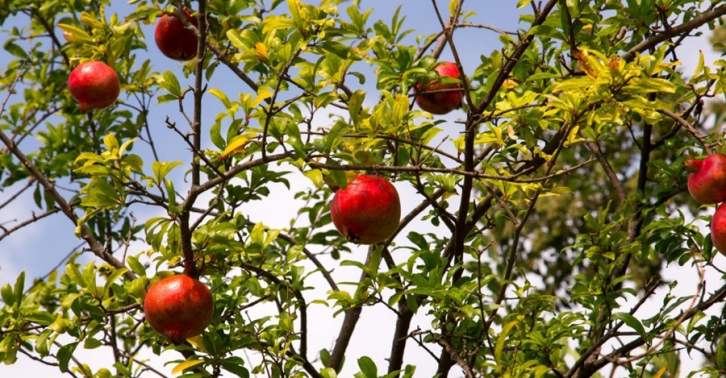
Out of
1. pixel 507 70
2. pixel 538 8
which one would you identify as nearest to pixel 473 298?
pixel 507 70

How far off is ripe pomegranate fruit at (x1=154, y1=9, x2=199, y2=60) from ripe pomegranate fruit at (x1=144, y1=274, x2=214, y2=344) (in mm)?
1591

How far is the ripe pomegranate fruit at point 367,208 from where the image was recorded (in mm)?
2271

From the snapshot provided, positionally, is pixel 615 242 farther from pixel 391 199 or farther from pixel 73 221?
pixel 73 221

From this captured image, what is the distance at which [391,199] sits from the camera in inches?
91.2

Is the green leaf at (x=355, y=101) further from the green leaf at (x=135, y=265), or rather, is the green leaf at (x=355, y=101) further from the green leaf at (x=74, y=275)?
the green leaf at (x=74, y=275)

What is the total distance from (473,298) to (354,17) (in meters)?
1.23

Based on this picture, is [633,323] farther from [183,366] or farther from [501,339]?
[183,366]

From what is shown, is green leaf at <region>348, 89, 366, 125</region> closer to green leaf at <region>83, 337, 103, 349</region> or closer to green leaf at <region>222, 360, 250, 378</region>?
green leaf at <region>222, 360, 250, 378</region>

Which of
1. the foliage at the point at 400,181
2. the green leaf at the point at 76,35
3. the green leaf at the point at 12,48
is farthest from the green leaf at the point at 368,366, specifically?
the green leaf at the point at 12,48

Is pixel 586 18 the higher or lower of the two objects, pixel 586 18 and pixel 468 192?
the higher

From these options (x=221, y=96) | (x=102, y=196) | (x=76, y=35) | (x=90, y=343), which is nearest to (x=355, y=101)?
(x=221, y=96)

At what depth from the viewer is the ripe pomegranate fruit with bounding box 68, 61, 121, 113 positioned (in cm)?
349

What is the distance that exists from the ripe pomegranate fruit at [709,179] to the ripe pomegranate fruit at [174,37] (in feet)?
7.33

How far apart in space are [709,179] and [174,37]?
239 cm
